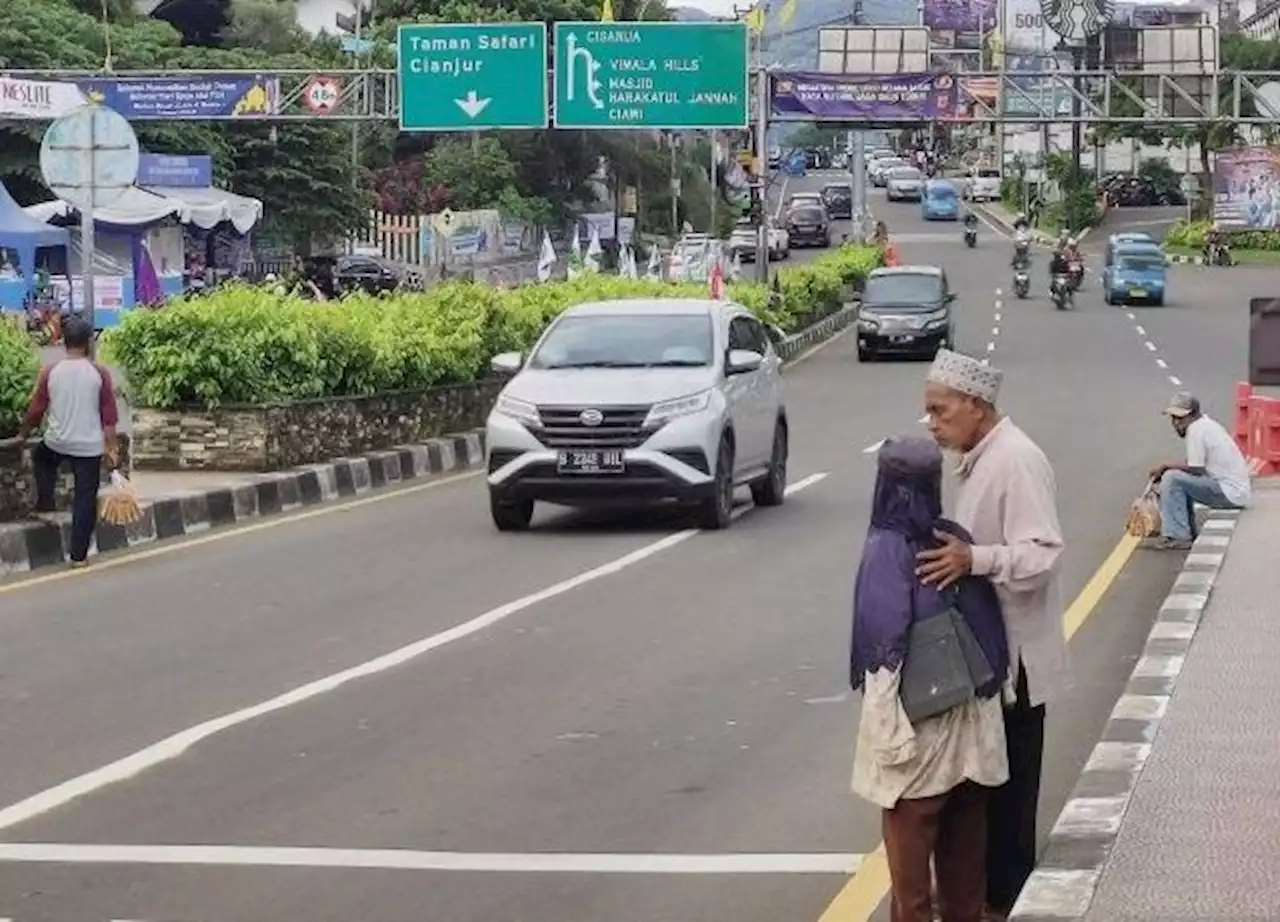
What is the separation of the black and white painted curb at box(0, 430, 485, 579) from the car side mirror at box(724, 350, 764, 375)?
4306mm

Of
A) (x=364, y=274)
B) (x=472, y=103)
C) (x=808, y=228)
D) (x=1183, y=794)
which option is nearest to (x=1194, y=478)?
(x=1183, y=794)

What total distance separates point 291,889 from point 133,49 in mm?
57154

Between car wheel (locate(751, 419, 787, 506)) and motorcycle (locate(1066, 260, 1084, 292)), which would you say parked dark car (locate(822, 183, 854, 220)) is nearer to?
motorcycle (locate(1066, 260, 1084, 292))

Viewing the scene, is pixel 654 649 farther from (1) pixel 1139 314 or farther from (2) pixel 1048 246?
(2) pixel 1048 246

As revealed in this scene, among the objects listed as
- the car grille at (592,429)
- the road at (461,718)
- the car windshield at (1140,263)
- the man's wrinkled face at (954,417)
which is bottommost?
the road at (461,718)

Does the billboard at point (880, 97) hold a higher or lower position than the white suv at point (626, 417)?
higher

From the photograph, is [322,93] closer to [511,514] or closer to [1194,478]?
[511,514]

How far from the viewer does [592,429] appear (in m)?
17.8

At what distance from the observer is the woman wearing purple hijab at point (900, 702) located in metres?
6.08

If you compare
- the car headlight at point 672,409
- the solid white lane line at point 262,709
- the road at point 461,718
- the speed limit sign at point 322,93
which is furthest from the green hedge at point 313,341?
the speed limit sign at point 322,93

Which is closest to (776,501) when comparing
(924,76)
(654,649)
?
(654,649)

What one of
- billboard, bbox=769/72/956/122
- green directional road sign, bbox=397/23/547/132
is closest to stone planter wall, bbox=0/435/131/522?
green directional road sign, bbox=397/23/547/132

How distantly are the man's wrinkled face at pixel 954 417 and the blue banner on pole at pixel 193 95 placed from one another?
39.6 meters

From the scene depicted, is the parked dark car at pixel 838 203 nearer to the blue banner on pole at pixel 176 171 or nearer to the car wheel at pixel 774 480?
the blue banner on pole at pixel 176 171
